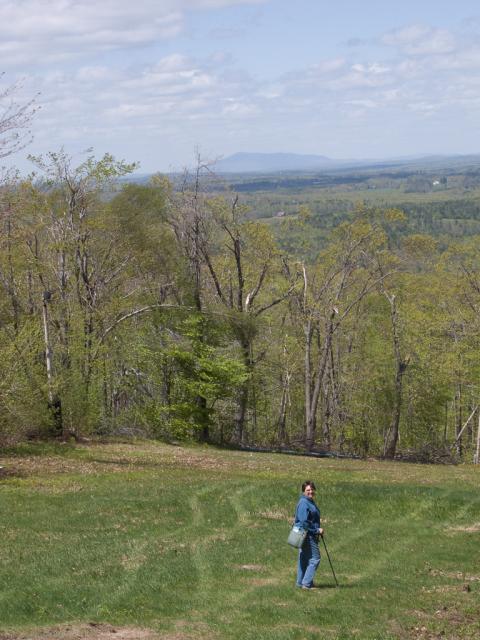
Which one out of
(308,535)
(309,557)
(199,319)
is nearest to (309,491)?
(308,535)

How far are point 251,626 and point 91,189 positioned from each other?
1234 inches

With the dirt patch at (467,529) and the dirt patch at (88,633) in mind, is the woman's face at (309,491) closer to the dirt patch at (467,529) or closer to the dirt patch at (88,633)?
the dirt patch at (88,633)

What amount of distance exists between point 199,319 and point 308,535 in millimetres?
30926

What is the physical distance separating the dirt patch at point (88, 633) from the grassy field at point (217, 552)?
0.05m

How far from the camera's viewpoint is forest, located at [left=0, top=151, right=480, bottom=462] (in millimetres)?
40156

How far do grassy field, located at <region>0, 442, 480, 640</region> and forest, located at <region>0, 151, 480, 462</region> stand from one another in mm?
7539

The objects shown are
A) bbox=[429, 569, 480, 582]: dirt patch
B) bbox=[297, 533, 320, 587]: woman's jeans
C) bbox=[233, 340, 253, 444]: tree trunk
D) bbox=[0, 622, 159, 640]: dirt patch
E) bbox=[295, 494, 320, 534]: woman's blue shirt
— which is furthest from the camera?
bbox=[233, 340, 253, 444]: tree trunk

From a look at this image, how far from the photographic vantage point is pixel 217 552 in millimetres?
20453

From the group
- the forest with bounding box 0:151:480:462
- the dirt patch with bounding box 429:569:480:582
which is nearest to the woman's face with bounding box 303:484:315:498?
the dirt patch with bounding box 429:569:480:582

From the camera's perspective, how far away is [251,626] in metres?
14.6

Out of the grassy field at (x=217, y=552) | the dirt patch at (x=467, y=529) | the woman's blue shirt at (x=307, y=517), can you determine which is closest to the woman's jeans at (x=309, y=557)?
the woman's blue shirt at (x=307, y=517)

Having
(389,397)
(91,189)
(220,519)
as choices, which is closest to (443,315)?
(389,397)

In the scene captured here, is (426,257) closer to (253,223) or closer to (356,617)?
(253,223)

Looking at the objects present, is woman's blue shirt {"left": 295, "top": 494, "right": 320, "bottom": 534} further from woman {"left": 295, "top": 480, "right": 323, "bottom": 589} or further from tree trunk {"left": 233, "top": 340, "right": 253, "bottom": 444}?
tree trunk {"left": 233, "top": 340, "right": 253, "bottom": 444}
